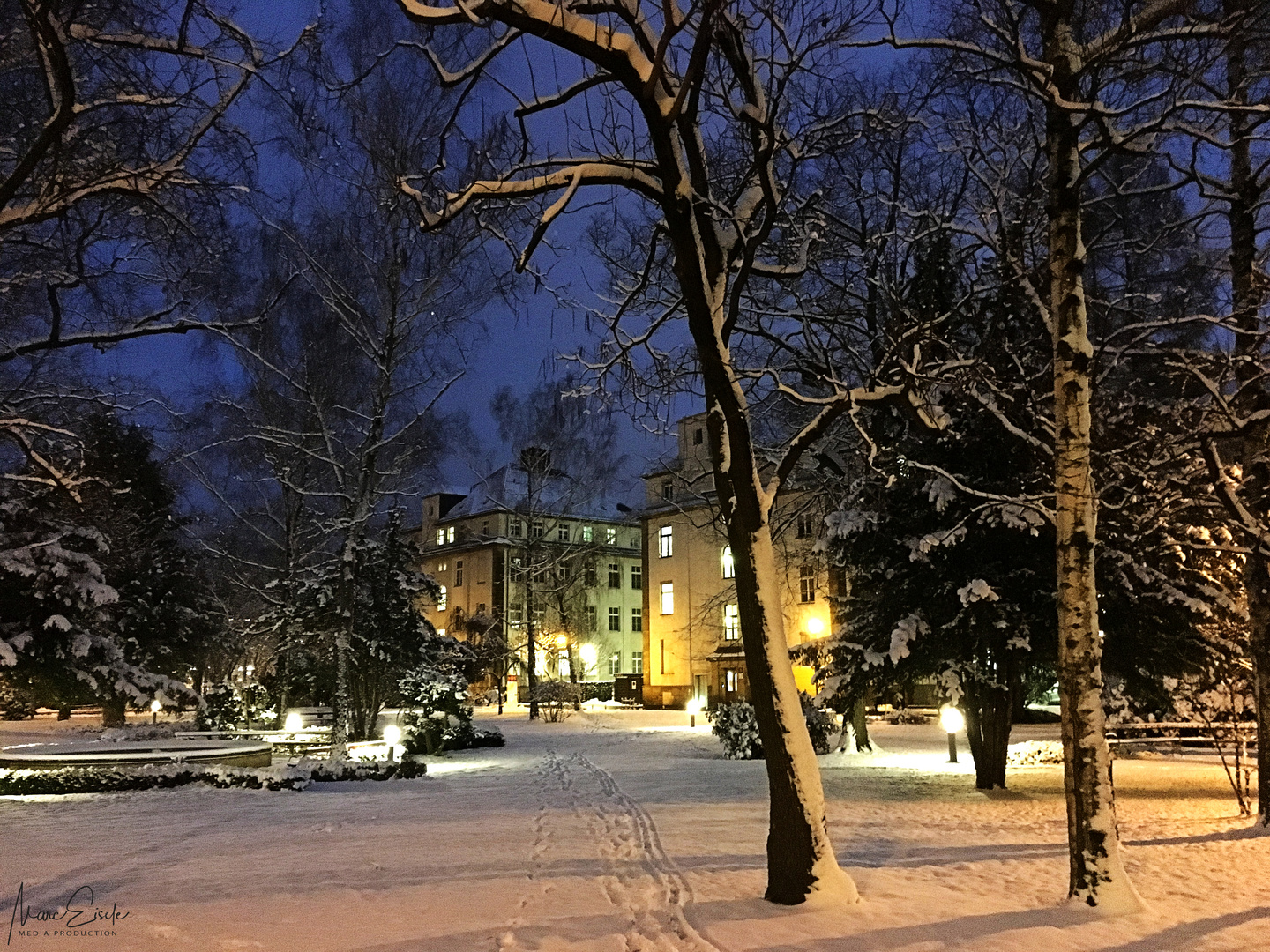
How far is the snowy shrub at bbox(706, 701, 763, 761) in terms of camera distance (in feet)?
71.6

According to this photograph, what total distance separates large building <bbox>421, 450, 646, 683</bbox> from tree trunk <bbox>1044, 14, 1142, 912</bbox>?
39.4m

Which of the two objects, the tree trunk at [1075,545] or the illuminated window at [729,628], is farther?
the illuminated window at [729,628]

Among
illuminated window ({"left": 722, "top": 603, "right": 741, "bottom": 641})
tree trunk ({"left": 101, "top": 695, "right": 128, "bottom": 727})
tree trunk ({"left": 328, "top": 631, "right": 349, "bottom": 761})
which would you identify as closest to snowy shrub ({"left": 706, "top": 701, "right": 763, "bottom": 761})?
tree trunk ({"left": 328, "top": 631, "right": 349, "bottom": 761})

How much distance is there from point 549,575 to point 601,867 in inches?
1647

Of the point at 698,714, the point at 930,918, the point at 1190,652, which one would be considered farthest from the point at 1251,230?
the point at 698,714

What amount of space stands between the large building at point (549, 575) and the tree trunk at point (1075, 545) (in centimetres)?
3938

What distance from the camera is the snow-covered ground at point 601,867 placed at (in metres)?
6.72

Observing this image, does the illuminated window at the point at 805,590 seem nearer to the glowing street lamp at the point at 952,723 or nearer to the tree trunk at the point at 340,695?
the glowing street lamp at the point at 952,723

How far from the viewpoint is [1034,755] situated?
2072 centimetres

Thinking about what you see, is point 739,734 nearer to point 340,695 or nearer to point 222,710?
point 340,695

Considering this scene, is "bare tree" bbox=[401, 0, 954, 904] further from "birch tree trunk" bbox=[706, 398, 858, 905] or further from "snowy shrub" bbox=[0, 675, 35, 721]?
"snowy shrub" bbox=[0, 675, 35, 721]

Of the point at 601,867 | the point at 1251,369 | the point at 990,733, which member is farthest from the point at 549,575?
the point at 601,867

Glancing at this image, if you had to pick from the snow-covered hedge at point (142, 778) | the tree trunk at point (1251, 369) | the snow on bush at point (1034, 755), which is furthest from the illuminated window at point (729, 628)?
the tree trunk at point (1251, 369)

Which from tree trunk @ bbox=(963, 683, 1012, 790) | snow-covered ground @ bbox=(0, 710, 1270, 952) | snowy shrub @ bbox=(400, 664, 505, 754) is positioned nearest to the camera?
snow-covered ground @ bbox=(0, 710, 1270, 952)
